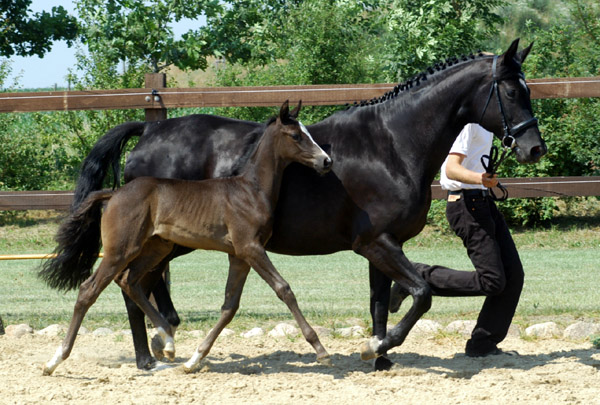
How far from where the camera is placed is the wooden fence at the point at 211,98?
7148 mm

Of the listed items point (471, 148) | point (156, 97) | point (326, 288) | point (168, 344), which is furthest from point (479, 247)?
point (326, 288)

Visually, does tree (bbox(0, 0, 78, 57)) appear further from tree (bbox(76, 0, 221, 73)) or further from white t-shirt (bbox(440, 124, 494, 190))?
white t-shirt (bbox(440, 124, 494, 190))

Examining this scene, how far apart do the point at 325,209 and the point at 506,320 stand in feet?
5.29

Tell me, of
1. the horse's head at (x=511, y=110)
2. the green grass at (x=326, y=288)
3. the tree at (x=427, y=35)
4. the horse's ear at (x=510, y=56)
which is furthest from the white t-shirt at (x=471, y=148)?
the tree at (x=427, y=35)

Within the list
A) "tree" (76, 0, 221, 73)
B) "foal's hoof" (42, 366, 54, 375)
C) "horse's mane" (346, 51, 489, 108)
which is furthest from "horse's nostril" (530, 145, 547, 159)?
"tree" (76, 0, 221, 73)

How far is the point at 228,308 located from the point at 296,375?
2.15 ft

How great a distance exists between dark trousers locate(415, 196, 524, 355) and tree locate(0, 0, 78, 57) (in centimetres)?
1676

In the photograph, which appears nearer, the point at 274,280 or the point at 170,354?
the point at 274,280

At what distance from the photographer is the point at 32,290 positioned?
10.2m

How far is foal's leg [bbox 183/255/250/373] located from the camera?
536 centimetres

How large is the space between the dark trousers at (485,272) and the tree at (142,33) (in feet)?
47.3

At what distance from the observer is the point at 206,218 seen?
5.33m

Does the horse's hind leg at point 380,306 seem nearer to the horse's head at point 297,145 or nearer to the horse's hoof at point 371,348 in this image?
the horse's hoof at point 371,348

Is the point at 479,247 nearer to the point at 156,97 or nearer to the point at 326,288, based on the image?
the point at 156,97
